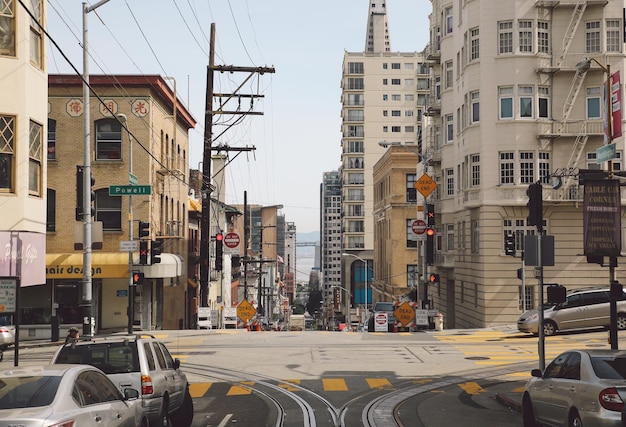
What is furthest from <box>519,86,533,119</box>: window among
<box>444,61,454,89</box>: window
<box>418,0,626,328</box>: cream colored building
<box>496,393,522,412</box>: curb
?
<box>496,393,522,412</box>: curb

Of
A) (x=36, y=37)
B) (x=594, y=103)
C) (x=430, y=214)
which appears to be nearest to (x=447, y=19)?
(x=594, y=103)

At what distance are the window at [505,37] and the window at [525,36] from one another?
0.50 m

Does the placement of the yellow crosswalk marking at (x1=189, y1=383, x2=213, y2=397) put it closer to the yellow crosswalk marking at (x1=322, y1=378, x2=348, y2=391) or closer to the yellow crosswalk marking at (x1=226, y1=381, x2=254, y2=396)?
the yellow crosswalk marking at (x1=226, y1=381, x2=254, y2=396)

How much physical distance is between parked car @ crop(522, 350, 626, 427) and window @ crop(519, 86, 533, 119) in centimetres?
2993

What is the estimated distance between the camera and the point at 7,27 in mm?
22953

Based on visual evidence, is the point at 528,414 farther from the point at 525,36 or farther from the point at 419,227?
the point at 525,36

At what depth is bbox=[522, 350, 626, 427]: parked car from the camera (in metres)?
11.2

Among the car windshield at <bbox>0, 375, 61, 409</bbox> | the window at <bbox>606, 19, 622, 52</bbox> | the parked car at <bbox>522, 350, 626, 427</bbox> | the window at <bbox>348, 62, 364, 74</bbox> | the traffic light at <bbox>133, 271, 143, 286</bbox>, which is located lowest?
the parked car at <bbox>522, 350, 626, 427</bbox>

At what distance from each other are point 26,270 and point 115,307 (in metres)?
18.6

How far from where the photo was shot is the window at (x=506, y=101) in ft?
140

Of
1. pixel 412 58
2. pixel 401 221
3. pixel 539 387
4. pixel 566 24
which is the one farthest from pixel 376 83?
pixel 539 387

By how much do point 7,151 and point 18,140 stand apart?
0.46 m

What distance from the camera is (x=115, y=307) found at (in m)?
41.8

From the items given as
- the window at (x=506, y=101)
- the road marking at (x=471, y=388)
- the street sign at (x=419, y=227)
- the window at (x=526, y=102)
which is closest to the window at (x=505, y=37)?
the window at (x=506, y=101)
